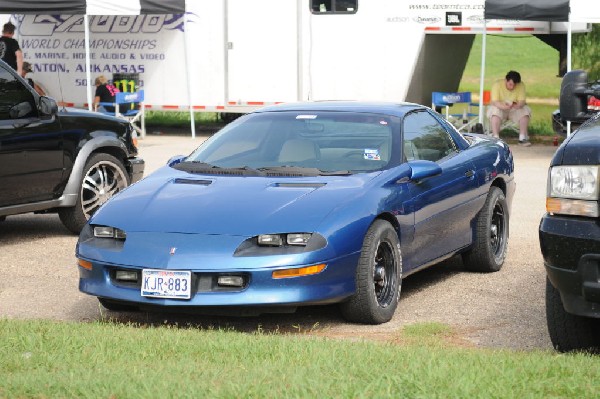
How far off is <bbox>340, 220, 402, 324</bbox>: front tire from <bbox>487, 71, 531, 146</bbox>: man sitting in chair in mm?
14025

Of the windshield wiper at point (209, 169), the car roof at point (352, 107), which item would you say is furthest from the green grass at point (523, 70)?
the windshield wiper at point (209, 169)

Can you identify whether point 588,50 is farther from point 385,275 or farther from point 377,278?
point 377,278

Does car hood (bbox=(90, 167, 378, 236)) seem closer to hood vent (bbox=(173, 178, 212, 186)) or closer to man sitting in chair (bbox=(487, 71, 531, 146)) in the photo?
hood vent (bbox=(173, 178, 212, 186))

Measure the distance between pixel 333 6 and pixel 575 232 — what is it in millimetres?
16337

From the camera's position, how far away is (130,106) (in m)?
23.2

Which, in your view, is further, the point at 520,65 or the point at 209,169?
the point at 520,65

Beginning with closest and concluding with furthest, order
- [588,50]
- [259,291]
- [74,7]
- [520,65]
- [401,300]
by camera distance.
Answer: [259,291]
[401,300]
[74,7]
[588,50]
[520,65]

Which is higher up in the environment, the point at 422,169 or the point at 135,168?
the point at 422,169

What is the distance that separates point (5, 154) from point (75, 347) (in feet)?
15.6

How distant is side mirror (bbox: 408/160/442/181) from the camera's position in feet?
27.9

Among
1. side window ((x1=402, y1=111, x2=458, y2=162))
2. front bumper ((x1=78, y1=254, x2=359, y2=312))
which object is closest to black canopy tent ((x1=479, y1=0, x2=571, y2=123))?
side window ((x1=402, y1=111, x2=458, y2=162))

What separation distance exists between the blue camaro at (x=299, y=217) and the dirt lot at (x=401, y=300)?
258 mm

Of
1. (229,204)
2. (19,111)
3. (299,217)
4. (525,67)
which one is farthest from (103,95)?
(525,67)

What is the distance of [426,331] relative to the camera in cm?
771
